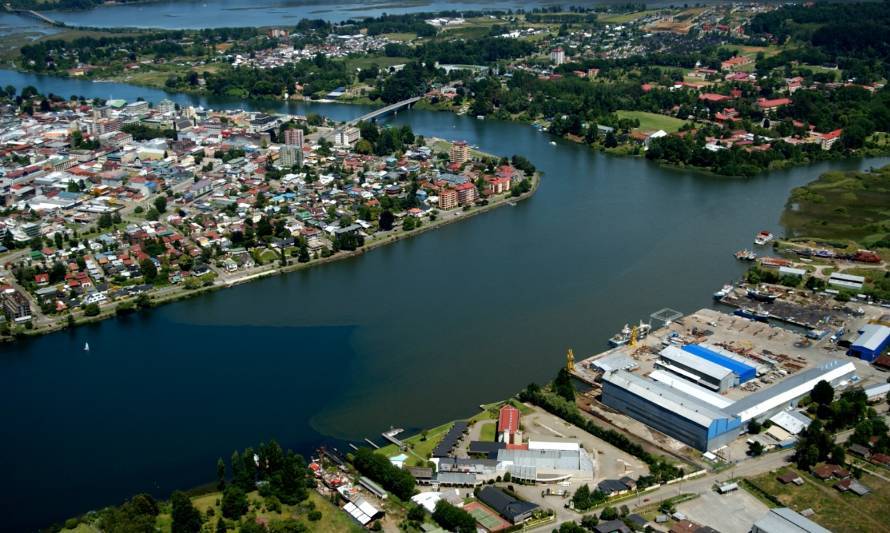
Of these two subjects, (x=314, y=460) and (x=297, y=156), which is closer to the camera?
(x=314, y=460)

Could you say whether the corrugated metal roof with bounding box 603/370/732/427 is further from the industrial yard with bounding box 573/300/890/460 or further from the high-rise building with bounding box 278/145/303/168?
the high-rise building with bounding box 278/145/303/168

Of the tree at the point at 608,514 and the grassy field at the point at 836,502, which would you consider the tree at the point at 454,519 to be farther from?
the grassy field at the point at 836,502

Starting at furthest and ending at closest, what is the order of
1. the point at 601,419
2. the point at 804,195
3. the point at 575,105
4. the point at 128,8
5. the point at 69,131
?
1. the point at 128,8
2. the point at 575,105
3. the point at 69,131
4. the point at 804,195
5. the point at 601,419

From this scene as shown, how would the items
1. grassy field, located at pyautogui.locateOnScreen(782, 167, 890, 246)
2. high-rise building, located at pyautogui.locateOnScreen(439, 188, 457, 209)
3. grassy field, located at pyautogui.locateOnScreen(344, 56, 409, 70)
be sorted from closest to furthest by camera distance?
1. grassy field, located at pyautogui.locateOnScreen(782, 167, 890, 246)
2. high-rise building, located at pyautogui.locateOnScreen(439, 188, 457, 209)
3. grassy field, located at pyautogui.locateOnScreen(344, 56, 409, 70)

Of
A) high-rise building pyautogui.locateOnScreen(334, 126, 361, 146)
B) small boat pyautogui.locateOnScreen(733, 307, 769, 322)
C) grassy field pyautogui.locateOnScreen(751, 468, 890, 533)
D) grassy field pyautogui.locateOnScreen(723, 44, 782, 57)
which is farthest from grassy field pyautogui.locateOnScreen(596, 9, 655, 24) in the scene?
grassy field pyautogui.locateOnScreen(751, 468, 890, 533)

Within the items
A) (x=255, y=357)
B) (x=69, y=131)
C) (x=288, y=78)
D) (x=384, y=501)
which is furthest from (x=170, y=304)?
(x=288, y=78)

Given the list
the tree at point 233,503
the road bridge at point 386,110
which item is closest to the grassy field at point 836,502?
the tree at point 233,503

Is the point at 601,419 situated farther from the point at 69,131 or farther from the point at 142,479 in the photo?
the point at 69,131

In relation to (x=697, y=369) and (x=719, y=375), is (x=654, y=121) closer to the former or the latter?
(x=697, y=369)
